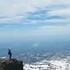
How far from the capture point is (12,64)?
1700 inches

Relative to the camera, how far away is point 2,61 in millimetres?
43125

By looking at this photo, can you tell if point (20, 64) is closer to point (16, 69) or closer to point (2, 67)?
point (16, 69)

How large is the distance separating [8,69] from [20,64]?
2740 millimetres

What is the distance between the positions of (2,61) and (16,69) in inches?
121

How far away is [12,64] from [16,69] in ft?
4.84

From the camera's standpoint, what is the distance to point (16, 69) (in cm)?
4400

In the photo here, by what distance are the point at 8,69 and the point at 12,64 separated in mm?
1189

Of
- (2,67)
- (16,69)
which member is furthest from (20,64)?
(2,67)

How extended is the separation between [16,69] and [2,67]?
318 cm

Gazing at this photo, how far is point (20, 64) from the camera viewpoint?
4434cm

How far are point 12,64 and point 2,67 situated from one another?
6.92ft

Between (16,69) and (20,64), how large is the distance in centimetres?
120

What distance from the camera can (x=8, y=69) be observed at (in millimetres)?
42688
